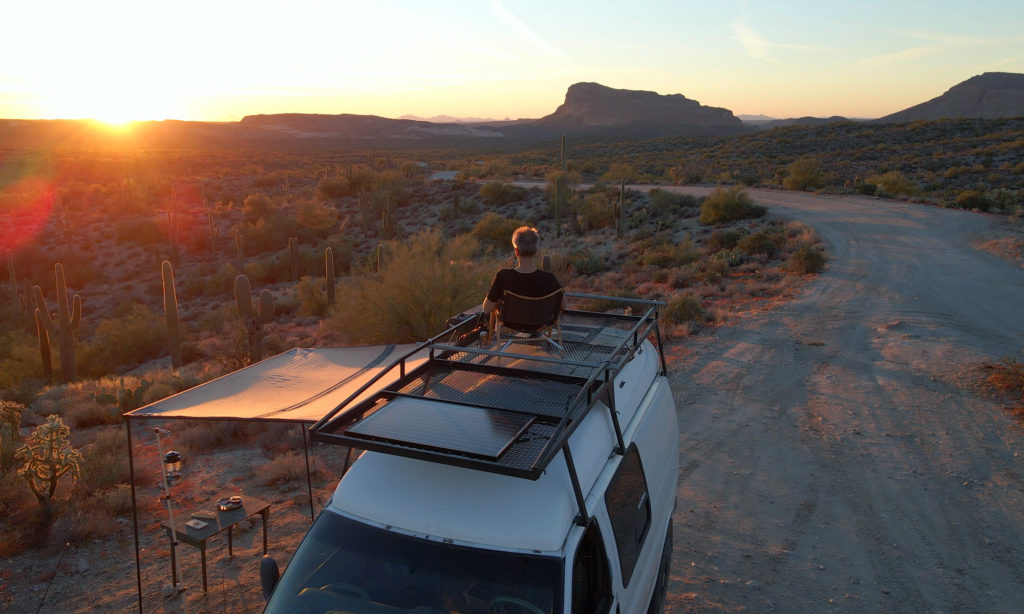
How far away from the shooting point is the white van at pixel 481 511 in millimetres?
2865

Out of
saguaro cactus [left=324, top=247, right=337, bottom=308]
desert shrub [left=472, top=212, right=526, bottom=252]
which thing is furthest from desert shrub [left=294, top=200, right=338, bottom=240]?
saguaro cactus [left=324, top=247, right=337, bottom=308]

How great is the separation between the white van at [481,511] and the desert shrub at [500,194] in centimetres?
3525

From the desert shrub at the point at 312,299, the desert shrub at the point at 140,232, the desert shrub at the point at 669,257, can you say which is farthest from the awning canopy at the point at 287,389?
the desert shrub at the point at 140,232

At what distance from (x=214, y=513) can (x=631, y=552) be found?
4.27 m

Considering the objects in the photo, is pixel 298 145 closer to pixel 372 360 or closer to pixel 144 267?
pixel 144 267

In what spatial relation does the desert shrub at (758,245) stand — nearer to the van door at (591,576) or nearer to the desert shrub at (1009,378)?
the desert shrub at (1009,378)

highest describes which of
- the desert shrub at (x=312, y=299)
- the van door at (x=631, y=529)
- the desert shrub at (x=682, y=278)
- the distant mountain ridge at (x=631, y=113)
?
the distant mountain ridge at (x=631, y=113)

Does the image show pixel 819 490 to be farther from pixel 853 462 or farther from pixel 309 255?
pixel 309 255

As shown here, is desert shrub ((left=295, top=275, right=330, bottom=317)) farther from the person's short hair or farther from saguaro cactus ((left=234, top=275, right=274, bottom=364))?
the person's short hair

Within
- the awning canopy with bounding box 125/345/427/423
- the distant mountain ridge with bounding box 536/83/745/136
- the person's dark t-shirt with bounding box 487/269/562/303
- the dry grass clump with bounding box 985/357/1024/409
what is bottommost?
the dry grass clump with bounding box 985/357/1024/409

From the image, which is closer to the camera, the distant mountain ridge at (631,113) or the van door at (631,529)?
the van door at (631,529)

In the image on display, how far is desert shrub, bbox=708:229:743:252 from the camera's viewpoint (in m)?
22.9

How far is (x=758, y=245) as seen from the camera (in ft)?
69.1

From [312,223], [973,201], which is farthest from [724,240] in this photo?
[312,223]
